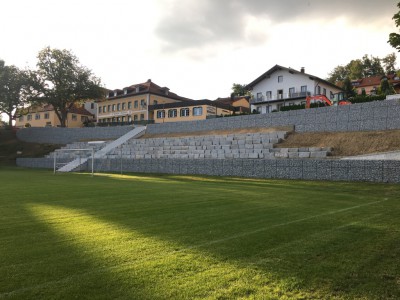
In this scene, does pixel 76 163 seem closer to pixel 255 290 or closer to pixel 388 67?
pixel 255 290

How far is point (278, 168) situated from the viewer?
76.9ft

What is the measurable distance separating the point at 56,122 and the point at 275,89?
59.9m

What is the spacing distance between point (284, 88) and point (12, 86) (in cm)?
4984

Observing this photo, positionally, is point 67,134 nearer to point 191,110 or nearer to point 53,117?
point 191,110

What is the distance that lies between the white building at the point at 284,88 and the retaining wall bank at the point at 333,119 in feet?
82.4

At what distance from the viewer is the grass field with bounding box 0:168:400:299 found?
13.5 ft

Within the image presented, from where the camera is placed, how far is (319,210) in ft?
34.0

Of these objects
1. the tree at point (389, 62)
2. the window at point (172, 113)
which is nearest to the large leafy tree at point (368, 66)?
the tree at point (389, 62)

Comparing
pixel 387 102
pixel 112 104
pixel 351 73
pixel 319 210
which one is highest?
pixel 351 73

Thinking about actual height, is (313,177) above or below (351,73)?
below

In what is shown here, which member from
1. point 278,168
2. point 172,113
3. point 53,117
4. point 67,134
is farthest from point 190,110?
point 53,117

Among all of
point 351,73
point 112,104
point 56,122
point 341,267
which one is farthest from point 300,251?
point 351,73

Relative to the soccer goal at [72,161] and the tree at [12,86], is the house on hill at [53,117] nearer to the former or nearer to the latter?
the tree at [12,86]

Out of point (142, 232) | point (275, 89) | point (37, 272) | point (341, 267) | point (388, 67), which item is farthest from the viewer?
point (388, 67)
